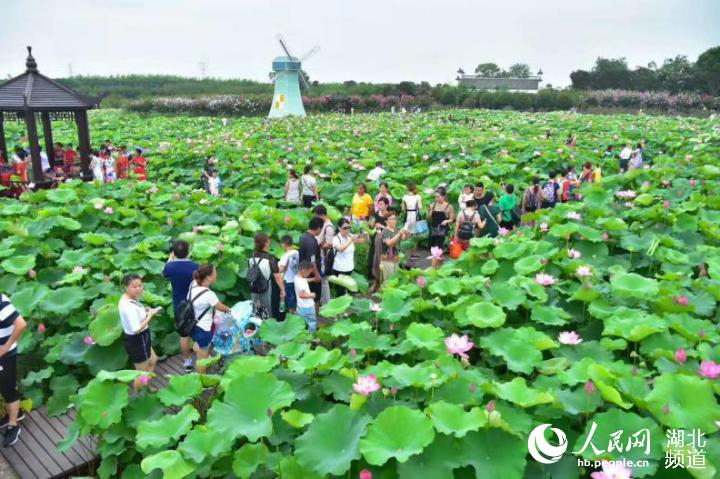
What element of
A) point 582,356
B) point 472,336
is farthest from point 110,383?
point 582,356

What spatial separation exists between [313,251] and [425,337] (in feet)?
6.38

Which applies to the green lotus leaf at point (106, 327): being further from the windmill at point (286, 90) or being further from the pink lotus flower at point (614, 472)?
the windmill at point (286, 90)

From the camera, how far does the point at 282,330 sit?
4.04 meters

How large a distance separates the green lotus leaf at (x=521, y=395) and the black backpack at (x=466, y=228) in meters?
3.89

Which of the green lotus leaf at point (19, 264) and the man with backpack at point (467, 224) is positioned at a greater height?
the man with backpack at point (467, 224)

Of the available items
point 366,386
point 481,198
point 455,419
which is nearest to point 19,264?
point 366,386

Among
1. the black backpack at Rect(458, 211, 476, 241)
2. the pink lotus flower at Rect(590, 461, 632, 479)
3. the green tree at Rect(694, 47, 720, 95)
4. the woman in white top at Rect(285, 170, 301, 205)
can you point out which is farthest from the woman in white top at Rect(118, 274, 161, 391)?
the green tree at Rect(694, 47, 720, 95)

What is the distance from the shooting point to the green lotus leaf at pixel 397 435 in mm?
2363

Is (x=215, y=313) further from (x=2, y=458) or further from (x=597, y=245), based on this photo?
(x=597, y=245)

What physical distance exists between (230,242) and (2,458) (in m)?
3.35

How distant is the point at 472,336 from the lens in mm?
4184

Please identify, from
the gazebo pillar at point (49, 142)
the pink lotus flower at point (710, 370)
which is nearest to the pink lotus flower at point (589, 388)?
the pink lotus flower at point (710, 370)

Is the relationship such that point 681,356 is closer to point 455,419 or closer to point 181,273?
point 455,419

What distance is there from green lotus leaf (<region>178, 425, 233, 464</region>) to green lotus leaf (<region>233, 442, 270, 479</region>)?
0.08 metres
